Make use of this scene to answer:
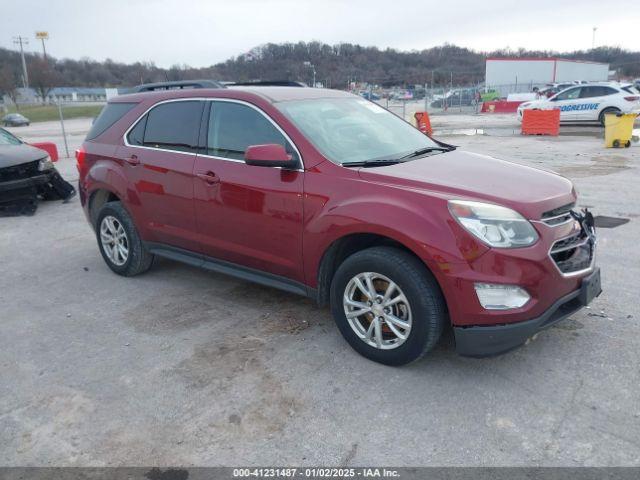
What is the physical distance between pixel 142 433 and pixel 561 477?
2.16 m

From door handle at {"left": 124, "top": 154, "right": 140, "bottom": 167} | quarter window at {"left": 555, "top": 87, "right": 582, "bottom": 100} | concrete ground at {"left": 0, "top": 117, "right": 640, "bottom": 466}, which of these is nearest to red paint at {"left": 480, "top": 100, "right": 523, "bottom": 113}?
quarter window at {"left": 555, "top": 87, "right": 582, "bottom": 100}

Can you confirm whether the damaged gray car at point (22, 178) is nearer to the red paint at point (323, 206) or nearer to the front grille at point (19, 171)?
the front grille at point (19, 171)

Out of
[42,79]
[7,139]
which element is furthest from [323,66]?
[42,79]

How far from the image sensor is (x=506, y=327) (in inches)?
121

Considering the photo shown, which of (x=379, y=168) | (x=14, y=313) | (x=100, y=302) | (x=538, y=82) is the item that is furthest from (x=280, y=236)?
(x=538, y=82)

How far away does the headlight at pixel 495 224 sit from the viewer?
122 inches

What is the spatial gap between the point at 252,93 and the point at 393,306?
205 centimetres

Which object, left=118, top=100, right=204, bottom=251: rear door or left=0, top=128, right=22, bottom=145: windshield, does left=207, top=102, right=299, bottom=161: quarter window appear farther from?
left=0, top=128, right=22, bottom=145: windshield

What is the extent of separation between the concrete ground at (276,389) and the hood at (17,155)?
4058 millimetres

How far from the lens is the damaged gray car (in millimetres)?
8422

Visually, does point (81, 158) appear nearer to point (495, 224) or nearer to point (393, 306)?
point (393, 306)

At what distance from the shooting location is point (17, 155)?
338 inches

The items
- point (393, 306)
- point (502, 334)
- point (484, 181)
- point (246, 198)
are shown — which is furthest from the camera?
point (246, 198)

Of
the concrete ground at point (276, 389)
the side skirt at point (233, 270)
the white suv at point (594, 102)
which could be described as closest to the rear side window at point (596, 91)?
the white suv at point (594, 102)
